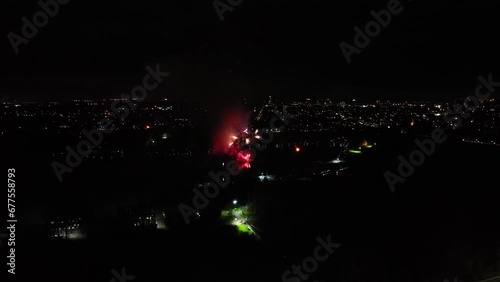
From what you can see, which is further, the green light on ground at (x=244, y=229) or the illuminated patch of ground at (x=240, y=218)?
the illuminated patch of ground at (x=240, y=218)

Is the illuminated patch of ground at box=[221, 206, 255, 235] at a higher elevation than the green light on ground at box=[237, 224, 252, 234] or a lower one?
higher

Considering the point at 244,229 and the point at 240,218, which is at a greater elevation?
the point at 240,218

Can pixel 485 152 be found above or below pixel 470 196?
above

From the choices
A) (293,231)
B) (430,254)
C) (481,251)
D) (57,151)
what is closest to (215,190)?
(293,231)

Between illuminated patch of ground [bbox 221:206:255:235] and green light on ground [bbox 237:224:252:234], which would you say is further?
illuminated patch of ground [bbox 221:206:255:235]

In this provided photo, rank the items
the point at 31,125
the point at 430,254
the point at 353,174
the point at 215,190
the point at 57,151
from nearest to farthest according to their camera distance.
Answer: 1. the point at 430,254
2. the point at 215,190
3. the point at 353,174
4. the point at 57,151
5. the point at 31,125

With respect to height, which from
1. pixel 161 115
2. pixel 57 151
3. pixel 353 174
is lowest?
pixel 353 174

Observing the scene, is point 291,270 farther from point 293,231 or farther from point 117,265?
point 117,265

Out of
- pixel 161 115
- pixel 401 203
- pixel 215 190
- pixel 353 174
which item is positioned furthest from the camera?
pixel 161 115

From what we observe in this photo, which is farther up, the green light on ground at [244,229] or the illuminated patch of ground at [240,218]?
the illuminated patch of ground at [240,218]

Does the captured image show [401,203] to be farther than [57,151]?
No

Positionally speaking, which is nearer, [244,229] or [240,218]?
[244,229]
